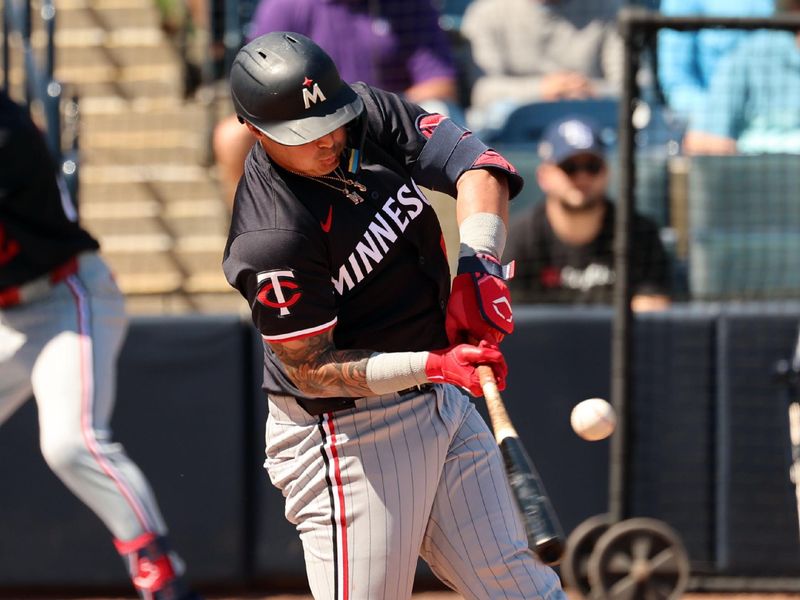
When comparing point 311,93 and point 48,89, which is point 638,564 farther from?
point 48,89

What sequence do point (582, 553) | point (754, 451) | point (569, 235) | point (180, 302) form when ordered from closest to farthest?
1. point (582, 553)
2. point (754, 451)
3. point (569, 235)
4. point (180, 302)

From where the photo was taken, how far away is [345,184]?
308 cm

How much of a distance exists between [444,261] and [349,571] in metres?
0.81

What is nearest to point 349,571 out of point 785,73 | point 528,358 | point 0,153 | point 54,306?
point 54,306

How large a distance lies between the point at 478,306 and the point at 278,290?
18.1 inches

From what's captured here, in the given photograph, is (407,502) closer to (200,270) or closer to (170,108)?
(200,270)

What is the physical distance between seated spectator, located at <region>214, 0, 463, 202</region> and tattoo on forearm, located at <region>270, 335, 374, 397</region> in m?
3.45

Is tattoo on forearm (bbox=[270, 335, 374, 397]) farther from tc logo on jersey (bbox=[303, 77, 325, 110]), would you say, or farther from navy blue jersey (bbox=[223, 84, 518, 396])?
tc logo on jersey (bbox=[303, 77, 325, 110])

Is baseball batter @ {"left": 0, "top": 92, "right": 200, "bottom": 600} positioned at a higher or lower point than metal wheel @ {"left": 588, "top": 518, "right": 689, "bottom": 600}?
higher

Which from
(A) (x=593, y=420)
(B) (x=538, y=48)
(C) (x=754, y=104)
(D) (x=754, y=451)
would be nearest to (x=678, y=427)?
(D) (x=754, y=451)

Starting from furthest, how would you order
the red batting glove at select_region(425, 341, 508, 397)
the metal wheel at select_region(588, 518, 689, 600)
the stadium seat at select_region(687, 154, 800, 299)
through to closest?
1. the stadium seat at select_region(687, 154, 800, 299)
2. the metal wheel at select_region(588, 518, 689, 600)
3. the red batting glove at select_region(425, 341, 508, 397)

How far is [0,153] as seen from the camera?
162 inches

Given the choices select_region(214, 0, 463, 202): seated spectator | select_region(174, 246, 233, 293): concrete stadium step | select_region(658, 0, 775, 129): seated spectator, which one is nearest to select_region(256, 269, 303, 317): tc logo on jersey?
select_region(214, 0, 463, 202): seated spectator

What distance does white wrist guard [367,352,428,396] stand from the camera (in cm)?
295
